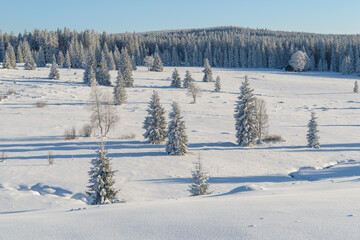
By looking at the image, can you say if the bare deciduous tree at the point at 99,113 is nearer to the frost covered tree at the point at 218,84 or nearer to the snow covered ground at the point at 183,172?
the snow covered ground at the point at 183,172

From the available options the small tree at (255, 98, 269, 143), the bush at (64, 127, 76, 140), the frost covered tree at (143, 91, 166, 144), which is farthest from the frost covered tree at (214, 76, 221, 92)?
the bush at (64, 127, 76, 140)

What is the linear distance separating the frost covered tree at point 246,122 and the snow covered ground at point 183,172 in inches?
59.5

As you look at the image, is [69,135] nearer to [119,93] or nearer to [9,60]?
[119,93]

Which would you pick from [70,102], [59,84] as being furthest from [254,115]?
[59,84]

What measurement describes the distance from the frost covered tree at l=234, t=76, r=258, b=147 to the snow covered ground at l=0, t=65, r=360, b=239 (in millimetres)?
1511

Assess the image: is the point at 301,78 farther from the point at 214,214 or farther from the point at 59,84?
the point at 214,214

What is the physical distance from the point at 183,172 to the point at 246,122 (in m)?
12.0

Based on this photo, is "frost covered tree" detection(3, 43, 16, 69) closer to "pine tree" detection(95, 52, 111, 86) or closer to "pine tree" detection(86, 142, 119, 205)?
"pine tree" detection(95, 52, 111, 86)

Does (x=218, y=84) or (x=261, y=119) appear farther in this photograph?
(x=218, y=84)

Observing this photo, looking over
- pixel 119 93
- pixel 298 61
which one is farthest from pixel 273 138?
pixel 298 61

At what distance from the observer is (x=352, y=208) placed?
596 centimetres

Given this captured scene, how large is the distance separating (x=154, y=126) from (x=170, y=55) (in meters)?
112

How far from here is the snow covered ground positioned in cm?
538

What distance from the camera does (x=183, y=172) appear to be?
2061 cm
